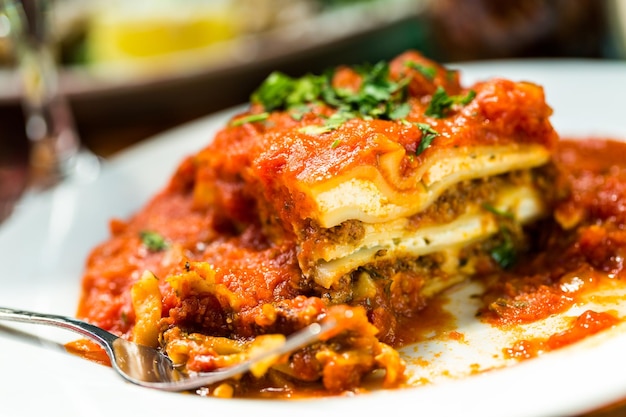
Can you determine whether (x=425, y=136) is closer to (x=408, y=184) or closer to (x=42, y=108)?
(x=408, y=184)

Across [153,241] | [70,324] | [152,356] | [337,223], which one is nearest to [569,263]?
[337,223]

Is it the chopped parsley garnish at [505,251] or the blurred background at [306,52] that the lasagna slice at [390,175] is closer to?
the chopped parsley garnish at [505,251]

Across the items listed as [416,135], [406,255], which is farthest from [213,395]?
[416,135]

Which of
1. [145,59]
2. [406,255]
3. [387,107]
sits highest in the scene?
[145,59]

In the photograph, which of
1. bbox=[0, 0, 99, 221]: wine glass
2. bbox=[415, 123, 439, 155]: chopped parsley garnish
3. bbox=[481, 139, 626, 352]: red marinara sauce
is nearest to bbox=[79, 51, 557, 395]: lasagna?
bbox=[415, 123, 439, 155]: chopped parsley garnish

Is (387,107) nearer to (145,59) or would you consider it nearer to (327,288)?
(327,288)

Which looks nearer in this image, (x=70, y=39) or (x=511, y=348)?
(x=511, y=348)
